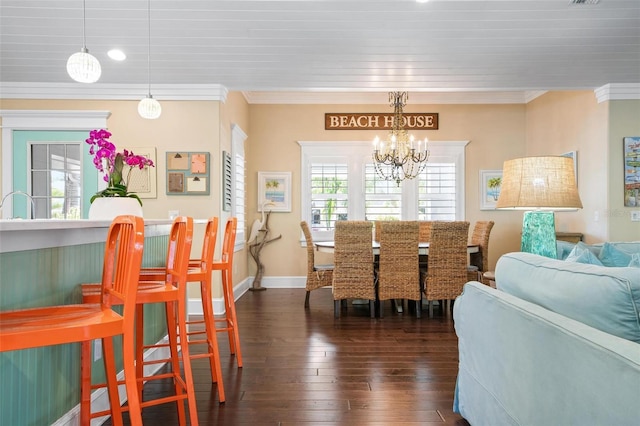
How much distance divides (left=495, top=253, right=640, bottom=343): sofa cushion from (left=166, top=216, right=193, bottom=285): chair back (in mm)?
1471

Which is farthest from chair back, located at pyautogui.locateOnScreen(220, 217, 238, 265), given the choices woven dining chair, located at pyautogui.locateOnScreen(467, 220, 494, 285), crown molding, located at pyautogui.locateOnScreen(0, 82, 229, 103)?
woven dining chair, located at pyautogui.locateOnScreen(467, 220, 494, 285)

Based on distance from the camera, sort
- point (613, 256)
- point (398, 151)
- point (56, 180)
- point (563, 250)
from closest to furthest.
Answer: point (613, 256) < point (563, 250) < point (56, 180) < point (398, 151)

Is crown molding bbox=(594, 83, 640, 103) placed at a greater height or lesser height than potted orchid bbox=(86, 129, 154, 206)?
greater

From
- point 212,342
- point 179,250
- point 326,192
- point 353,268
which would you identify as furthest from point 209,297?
point 326,192

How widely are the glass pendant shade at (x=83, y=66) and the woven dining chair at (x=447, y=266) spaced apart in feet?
10.9

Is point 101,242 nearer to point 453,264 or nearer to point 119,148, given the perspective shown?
point 119,148

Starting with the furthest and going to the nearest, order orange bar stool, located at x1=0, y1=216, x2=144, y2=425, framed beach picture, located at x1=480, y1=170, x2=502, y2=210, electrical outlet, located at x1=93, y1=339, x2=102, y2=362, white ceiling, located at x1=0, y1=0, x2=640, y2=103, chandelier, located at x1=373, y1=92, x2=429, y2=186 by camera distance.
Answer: framed beach picture, located at x1=480, y1=170, x2=502, y2=210 → chandelier, located at x1=373, y1=92, x2=429, y2=186 → white ceiling, located at x1=0, y1=0, x2=640, y2=103 → electrical outlet, located at x1=93, y1=339, x2=102, y2=362 → orange bar stool, located at x1=0, y1=216, x2=144, y2=425

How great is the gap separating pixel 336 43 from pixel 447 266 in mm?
2509

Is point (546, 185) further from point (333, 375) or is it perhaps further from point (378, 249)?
point (378, 249)

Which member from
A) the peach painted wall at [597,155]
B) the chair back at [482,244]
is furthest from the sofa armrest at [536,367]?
the peach painted wall at [597,155]

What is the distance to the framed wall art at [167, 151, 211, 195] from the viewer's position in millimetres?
4598

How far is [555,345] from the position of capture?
122 cm

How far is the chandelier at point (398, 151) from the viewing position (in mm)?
5184

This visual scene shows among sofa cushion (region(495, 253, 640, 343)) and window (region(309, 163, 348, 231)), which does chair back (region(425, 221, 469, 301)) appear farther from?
sofa cushion (region(495, 253, 640, 343))
